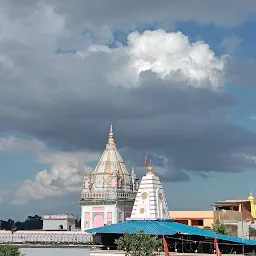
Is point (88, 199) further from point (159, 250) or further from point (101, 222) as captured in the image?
point (159, 250)

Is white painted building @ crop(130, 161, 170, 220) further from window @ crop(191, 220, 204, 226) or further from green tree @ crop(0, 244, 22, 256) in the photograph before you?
window @ crop(191, 220, 204, 226)

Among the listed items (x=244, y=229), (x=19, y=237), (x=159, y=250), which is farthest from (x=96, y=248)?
(x=244, y=229)

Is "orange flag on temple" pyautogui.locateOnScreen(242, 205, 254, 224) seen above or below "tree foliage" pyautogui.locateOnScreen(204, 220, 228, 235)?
above

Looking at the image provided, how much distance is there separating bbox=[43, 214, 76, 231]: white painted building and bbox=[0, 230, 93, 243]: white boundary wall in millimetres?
7761

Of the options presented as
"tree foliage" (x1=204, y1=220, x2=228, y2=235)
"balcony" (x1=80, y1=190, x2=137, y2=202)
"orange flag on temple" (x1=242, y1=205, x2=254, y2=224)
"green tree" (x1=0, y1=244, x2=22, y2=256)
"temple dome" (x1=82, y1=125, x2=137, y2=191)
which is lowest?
"green tree" (x1=0, y1=244, x2=22, y2=256)

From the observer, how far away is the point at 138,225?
51656 millimetres

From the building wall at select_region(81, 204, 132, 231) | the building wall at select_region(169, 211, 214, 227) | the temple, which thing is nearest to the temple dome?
the temple

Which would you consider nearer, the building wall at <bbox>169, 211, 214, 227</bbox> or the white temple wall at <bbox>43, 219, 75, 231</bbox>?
the building wall at <bbox>169, 211, 214, 227</bbox>

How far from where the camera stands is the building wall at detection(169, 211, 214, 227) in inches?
2729

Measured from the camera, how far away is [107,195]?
65.6 m

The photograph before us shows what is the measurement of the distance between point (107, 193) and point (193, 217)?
1151 cm

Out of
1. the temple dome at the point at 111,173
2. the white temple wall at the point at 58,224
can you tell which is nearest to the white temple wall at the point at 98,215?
the temple dome at the point at 111,173

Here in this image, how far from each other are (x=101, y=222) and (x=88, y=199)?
3065 millimetres

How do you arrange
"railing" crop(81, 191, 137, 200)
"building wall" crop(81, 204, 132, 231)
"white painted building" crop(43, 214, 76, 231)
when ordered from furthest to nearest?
1. "white painted building" crop(43, 214, 76, 231)
2. "railing" crop(81, 191, 137, 200)
3. "building wall" crop(81, 204, 132, 231)
